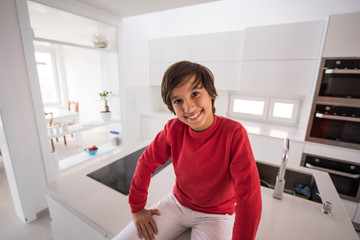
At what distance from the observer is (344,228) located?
2.33ft

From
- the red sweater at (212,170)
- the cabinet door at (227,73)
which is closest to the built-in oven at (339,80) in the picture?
the cabinet door at (227,73)

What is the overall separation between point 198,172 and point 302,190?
2.96 ft

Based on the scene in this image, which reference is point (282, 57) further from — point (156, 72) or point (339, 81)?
point (156, 72)

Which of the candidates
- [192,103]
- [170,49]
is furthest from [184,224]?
[170,49]

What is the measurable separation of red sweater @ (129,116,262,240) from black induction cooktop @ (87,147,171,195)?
266mm

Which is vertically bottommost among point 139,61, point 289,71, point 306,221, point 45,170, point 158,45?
point 45,170

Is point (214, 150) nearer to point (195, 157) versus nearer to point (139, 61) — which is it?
point (195, 157)

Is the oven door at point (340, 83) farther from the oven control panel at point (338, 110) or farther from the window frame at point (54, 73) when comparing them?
the window frame at point (54, 73)

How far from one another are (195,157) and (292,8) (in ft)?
8.39

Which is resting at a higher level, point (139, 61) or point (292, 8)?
point (292, 8)

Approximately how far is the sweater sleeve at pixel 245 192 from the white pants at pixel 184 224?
0.09 meters

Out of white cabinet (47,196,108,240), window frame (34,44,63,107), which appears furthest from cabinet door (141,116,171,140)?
window frame (34,44,63,107)

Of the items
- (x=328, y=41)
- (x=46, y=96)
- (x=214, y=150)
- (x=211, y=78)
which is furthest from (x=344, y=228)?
(x=46, y=96)

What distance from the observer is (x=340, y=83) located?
161 centimetres
